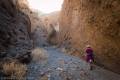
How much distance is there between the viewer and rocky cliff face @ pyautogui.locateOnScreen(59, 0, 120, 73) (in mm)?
11003

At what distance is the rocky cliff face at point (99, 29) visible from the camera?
1100cm

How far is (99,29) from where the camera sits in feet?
40.7

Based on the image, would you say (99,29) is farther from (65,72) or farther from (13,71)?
(13,71)

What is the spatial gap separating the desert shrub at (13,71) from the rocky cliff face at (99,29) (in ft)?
16.6

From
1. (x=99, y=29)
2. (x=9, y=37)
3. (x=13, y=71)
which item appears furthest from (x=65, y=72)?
(x=9, y=37)

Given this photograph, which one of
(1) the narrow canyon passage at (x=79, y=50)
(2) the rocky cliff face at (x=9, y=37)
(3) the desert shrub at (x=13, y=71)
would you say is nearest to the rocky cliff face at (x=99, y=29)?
(1) the narrow canyon passage at (x=79, y=50)

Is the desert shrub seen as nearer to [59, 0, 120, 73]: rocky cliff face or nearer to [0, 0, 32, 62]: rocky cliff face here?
[0, 0, 32, 62]: rocky cliff face

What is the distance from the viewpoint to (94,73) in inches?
424

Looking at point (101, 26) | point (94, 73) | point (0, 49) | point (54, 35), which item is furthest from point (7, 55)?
point (54, 35)

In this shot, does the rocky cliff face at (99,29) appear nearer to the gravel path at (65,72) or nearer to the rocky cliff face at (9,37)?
the gravel path at (65,72)

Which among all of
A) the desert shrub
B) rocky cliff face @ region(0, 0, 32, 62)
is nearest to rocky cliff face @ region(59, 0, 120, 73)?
rocky cliff face @ region(0, 0, 32, 62)

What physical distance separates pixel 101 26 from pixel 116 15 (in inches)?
60.0

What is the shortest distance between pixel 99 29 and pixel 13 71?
239 inches

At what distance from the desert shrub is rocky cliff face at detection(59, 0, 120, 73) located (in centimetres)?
506
